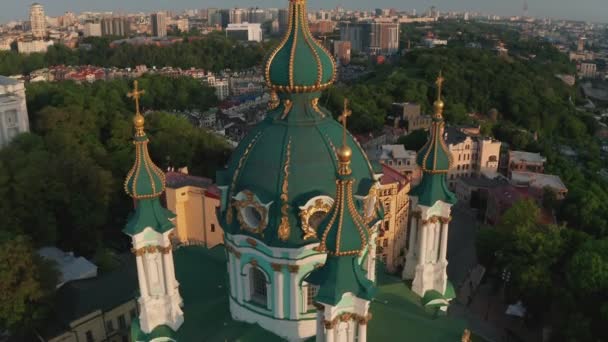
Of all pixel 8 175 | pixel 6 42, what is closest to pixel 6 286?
pixel 8 175

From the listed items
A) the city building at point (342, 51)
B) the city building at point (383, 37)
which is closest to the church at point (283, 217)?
the city building at point (342, 51)

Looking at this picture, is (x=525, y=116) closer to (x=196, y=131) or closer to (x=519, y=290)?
(x=196, y=131)

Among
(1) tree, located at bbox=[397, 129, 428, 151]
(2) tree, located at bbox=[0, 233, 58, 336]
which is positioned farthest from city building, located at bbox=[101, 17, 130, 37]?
(2) tree, located at bbox=[0, 233, 58, 336]

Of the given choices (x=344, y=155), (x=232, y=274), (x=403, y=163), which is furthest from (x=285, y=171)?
(x=403, y=163)

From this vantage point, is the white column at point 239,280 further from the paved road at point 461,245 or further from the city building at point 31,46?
the city building at point 31,46

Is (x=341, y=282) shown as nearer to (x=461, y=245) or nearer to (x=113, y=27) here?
(x=461, y=245)

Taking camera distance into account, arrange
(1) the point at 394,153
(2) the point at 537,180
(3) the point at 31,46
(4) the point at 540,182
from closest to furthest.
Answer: (4) the point at 540,182 → (2) the point at 537,180 → (1) the point at 394,153 → (3) the point at 31,46

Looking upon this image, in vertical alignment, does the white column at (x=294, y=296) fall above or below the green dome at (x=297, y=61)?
below
